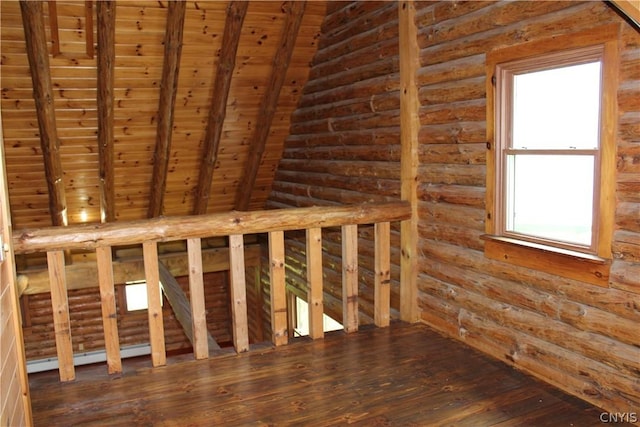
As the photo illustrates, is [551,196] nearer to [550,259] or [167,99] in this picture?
[550,259]

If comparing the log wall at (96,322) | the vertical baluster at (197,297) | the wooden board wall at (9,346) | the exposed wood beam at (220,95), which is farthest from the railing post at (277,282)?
the log wall at (96,322)

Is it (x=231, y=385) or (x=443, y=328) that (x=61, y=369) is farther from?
(x=443, y=328)

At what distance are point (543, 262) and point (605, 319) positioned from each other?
458 millimetres

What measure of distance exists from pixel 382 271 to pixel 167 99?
288 cm

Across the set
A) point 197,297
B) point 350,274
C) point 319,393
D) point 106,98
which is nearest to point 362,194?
point 350,274

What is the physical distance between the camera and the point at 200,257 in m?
3.64

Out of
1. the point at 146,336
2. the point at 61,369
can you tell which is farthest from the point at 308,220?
the point at 146,336

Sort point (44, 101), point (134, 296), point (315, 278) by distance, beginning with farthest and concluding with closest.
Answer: point (134, 296), point (44, 101), point (315, 278)

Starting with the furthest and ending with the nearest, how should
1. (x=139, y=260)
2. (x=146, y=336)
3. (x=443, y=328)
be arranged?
1. (x=146, y=336)
2. (x=139, y=260)
3. (x=443, y=328)

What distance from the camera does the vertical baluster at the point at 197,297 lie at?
3.58 metres

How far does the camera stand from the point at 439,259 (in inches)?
164

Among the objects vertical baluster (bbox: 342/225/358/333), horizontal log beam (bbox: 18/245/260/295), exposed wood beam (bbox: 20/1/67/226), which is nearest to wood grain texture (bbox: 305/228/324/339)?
vertical baluster (bbox: 342/225/358/333)

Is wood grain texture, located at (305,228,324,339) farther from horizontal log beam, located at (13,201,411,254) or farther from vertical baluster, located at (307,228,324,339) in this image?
horizontal log beam, located at (13,201,411,254)

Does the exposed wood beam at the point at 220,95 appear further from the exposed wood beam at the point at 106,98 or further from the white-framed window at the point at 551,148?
the white-framed window at the point at 551,148
